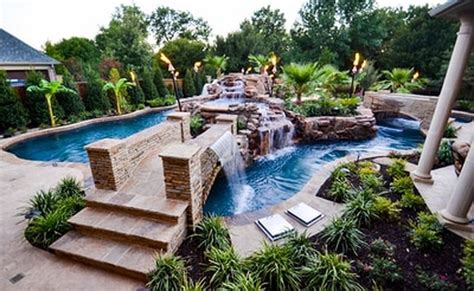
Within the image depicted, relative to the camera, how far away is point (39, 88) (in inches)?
440

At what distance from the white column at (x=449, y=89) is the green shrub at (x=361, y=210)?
1596mm

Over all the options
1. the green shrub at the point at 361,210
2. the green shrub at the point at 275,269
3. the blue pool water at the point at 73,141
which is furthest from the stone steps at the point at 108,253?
the blue pool water at the point at 73,141

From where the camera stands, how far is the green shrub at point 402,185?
4961 millimetres

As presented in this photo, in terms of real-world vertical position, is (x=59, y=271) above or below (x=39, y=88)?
below

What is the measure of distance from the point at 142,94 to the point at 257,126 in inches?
444

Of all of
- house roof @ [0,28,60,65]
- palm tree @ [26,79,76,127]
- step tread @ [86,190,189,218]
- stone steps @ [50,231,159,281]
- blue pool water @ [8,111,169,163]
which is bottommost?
blue pool water @ [8,111,169,163]

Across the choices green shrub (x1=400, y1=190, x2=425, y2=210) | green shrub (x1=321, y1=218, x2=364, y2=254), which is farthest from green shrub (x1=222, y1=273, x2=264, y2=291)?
green shrub (x1=400, y1=190, x2=425, y2=210)

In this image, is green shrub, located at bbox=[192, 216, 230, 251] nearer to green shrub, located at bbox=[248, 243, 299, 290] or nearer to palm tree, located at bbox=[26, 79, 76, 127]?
green shrub, located at bbox=[248, 243, 299, 290]

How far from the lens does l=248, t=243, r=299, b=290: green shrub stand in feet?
9.93

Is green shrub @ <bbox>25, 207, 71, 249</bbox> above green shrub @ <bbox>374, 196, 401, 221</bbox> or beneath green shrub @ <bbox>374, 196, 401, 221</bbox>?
beneath

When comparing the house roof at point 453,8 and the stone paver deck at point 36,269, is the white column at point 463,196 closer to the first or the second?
the house roof at point 453,8

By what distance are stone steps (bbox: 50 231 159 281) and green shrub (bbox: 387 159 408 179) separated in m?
5.34

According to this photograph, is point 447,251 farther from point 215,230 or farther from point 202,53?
point 202,53

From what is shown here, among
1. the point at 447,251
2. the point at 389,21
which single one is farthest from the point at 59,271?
the point at 389,21
